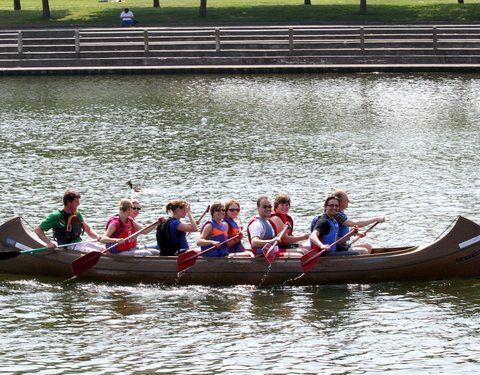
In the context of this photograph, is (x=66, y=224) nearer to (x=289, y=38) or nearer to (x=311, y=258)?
(x=311, y=258)

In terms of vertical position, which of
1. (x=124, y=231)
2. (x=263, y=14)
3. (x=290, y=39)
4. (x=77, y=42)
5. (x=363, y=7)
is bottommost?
(x=124, y=231)

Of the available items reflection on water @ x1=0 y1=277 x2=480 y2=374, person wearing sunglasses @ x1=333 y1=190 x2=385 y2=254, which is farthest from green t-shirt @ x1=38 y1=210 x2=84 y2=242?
person wearing sunglasses @ x1=333 y1=190 x2=385 y2=254

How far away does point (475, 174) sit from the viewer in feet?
78.4

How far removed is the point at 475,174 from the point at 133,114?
13074 mm

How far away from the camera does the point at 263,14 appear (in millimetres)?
52719

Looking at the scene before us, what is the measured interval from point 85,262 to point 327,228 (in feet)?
13.6

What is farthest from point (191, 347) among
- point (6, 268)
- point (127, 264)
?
point (6, 268)

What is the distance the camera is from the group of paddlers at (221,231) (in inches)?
628

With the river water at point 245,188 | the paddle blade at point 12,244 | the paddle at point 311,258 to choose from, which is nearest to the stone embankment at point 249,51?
the river water at point 245,188

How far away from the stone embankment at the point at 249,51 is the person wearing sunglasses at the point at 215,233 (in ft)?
82.5

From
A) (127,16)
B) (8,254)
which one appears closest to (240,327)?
(8,254)

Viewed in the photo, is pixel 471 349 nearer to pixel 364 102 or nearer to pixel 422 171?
pixel 422 171

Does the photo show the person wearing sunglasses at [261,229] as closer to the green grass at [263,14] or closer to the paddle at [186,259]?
the paddle at [186,259]

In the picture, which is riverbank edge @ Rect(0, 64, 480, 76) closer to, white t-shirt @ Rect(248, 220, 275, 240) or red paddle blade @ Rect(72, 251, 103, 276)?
white t-shirt @ Rect(248, 220, 275, 240)
